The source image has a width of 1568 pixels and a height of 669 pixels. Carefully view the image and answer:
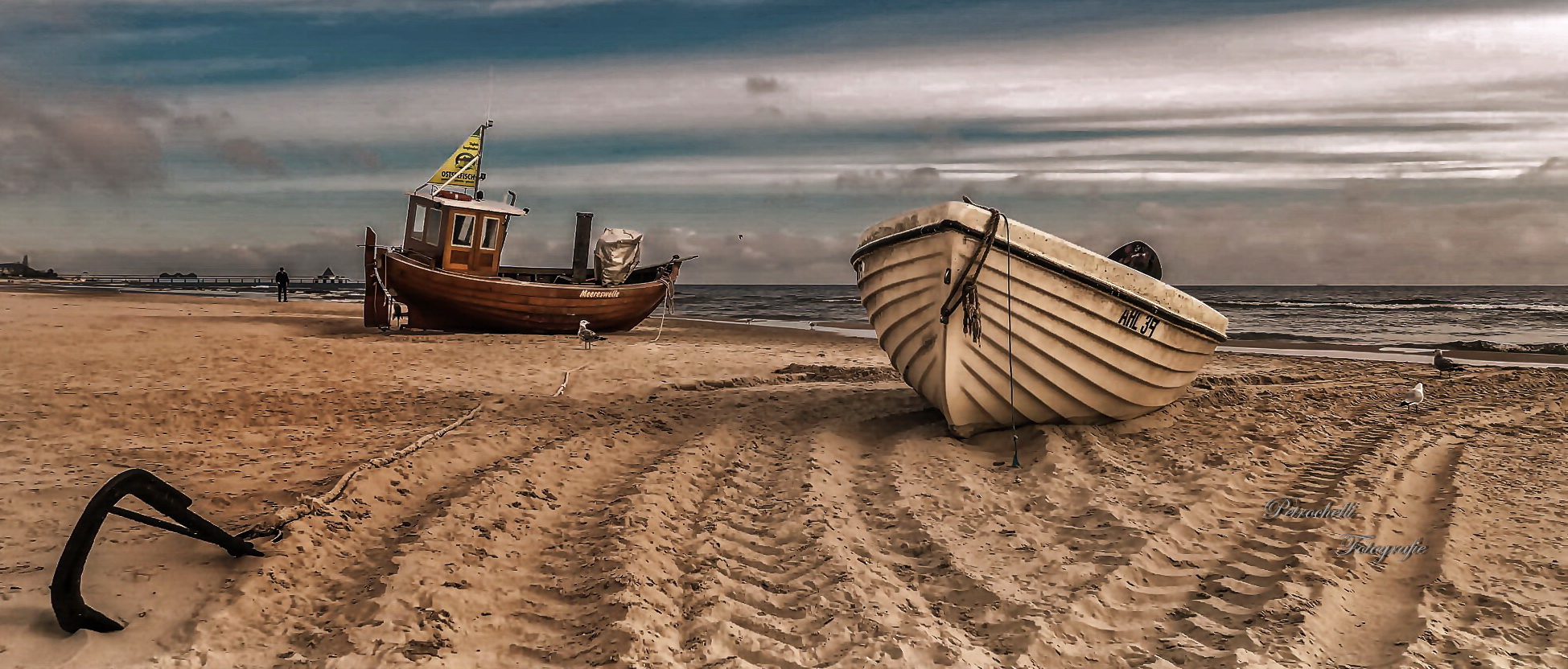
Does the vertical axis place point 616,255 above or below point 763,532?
above

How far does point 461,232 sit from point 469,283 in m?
1.49

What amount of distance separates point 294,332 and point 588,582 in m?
13.7

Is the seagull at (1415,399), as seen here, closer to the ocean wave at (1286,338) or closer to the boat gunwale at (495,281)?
the ocean wave at (1286,338)

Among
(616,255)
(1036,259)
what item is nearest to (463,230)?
(616,255)

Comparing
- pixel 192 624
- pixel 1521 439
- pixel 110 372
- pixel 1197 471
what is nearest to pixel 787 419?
pixel 1197 471

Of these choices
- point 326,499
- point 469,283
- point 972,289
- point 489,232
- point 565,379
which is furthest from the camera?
point 489,232

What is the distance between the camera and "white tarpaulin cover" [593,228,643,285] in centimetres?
1759

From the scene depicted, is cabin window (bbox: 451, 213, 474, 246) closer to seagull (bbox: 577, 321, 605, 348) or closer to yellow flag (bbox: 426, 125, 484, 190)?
yellow flag (bbox: 426, 125, 484, 190)

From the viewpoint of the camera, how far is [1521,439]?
301 inches

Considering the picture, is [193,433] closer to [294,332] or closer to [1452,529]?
[1452,529]

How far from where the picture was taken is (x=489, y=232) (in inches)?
664

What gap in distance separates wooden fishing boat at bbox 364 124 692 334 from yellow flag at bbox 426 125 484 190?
2 cm

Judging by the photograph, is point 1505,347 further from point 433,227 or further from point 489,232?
point 433,227

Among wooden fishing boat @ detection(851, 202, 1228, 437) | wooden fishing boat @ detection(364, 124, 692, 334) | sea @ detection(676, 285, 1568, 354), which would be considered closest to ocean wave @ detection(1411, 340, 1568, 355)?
sea @ detection(676, 285, 1568, 354)
